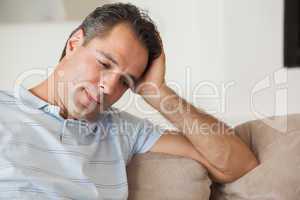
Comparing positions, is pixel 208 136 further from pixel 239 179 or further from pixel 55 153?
pixel 55 153

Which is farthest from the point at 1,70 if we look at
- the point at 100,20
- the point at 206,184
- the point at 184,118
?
the point at 206,184

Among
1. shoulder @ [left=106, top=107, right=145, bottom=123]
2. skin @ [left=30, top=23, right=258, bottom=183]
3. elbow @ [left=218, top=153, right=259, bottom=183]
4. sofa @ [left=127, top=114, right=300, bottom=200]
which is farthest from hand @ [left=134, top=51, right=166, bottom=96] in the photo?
elbow @ [left=218, top=153, right=259, bottom=183]

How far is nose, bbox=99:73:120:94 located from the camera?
4.33ft

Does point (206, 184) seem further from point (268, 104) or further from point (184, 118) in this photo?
point (268, 104)

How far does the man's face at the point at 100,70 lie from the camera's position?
1319 mm

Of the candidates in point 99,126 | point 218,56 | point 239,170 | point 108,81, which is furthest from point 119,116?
point 218,56

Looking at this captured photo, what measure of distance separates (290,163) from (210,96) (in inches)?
23.6

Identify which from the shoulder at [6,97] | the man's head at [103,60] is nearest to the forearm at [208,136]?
the man's head at [103,60]

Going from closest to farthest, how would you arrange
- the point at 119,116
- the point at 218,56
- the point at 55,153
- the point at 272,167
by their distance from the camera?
the point at 55,153 → the point at 272,167 → the point at 119,116 → the point at 218,56

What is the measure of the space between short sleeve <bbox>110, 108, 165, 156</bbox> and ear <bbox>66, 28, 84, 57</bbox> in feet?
0.93

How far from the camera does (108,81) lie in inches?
52.0

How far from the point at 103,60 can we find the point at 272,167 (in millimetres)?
638

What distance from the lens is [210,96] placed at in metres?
1.89

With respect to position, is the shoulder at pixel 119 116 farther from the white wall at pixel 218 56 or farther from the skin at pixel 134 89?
the white wall at pixel 218 56
